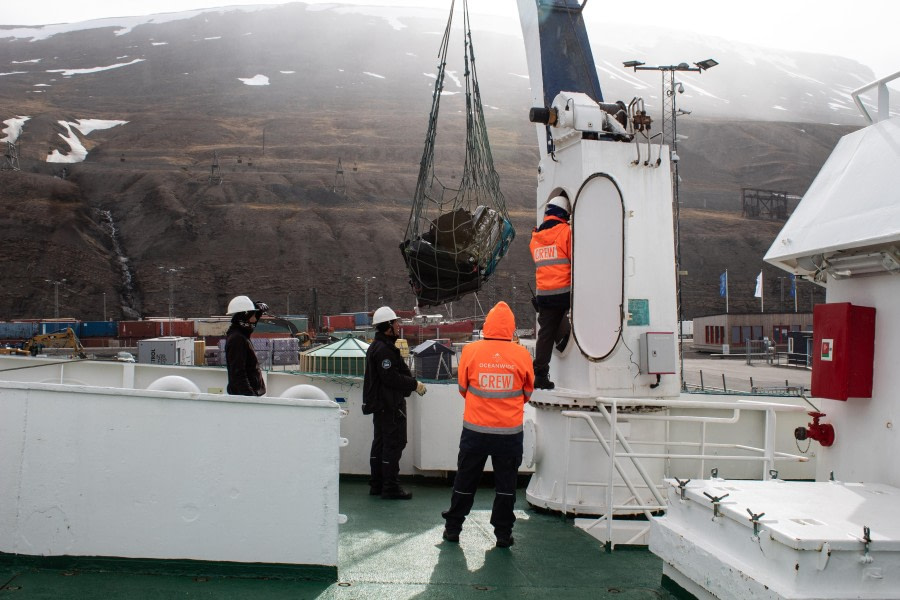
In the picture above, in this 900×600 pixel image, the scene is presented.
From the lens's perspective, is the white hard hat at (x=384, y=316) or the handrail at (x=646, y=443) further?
the white hard hat at (x=384, y=316)

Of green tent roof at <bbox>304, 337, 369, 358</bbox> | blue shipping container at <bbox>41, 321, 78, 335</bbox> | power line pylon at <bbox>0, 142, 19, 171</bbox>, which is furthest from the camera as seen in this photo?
power line pylon at <bbox>0, 142, 19, 171</bbox>

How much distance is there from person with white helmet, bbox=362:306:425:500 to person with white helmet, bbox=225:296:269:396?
3.18 ft

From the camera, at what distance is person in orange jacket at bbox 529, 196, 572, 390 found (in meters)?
6.20

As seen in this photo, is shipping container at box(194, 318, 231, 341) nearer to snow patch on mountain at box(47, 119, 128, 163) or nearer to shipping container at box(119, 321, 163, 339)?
shipping container at box(119, 321, 163, 339)

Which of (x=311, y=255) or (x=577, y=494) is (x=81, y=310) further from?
(x=577, y=494)

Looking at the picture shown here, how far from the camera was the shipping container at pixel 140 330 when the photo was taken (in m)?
51.6

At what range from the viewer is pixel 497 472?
5105mm

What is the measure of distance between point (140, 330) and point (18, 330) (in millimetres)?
7201

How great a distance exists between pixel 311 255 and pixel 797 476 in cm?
6743

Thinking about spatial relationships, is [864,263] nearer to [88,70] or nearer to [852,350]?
[852,350]

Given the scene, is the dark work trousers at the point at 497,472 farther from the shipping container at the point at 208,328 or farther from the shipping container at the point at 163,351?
the shipping container at the point at 208,328

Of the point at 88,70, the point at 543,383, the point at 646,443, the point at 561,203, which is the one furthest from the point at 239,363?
the point at 88,70

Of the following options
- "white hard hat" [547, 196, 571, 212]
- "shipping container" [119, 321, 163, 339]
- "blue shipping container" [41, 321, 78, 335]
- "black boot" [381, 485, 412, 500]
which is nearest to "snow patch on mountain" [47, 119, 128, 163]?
"blue shipping container" [41, 321, 78, 335]

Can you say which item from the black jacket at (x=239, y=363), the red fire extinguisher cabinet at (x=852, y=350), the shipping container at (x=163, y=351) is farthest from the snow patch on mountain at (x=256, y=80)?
the red fire extinguisher cabinet at (x=852, y=350)
